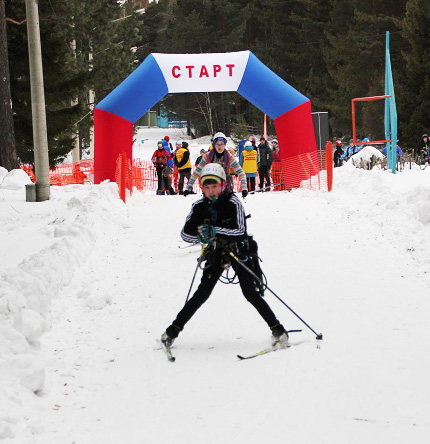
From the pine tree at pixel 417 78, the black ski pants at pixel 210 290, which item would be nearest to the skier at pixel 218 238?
the black ski pants at pixel 210 290

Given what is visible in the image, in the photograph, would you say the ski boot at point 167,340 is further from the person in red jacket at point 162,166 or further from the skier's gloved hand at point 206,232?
the person in red jacket at point 162,166

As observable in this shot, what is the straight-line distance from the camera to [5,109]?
1734 cm

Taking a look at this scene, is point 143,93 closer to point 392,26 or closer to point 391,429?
point 391,429

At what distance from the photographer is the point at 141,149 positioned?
57.0m

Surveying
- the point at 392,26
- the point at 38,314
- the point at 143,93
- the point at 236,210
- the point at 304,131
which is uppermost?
the point at 392,26

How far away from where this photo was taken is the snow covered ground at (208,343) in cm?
424

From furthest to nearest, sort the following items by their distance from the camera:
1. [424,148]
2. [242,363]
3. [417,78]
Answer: [417,78], [424,148], [242,363]

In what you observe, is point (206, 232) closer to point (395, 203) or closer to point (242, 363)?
point (242, 363)

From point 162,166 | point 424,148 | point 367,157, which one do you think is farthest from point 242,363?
point 367,157

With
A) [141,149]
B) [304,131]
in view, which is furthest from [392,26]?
[304,131]

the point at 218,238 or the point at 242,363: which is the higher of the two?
the point at 218,238

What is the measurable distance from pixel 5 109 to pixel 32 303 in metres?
12.3

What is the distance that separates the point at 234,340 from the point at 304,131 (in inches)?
587

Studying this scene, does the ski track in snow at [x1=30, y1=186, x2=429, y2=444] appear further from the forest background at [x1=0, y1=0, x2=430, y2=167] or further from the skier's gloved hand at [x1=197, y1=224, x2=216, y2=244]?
the forest background at [x1=0, y1=0, x2=430, y2=167]
